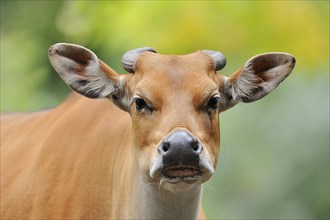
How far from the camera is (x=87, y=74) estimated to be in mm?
8578

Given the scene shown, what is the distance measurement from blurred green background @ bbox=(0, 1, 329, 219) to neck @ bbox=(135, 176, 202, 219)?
599 centimetres

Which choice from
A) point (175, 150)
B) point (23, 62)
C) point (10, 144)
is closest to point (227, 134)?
point (23, 62)

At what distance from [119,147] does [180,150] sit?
5.01 ft

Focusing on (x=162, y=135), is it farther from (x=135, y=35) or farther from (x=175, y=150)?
(x=135, y=35)

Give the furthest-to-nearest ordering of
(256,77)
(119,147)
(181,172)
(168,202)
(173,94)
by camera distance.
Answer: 1. (119,147)
2. (256,77)
3. (168,202)
4. (173,94)
5. (181,172)

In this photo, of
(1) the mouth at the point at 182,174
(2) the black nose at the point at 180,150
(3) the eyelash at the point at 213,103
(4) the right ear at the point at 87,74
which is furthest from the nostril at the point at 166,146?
(4) the right ear at the point at 87,74

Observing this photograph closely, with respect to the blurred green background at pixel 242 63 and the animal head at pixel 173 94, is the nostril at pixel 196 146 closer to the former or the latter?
the animal head at pixel 173 94

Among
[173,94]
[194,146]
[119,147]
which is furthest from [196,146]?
[119,147]

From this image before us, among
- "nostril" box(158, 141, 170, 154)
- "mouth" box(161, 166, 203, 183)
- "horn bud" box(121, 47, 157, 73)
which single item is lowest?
"mouth" box(161, 166, 203, 183)

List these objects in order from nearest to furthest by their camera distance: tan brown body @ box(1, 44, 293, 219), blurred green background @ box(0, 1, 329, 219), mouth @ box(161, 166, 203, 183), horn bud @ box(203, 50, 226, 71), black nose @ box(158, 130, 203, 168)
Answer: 1. black nose @ box(158, 130, 203, 168)
2. mouth @ box(161, 166, 203, 183)
3. tan brown body @ box(1, 44, 293, 219)
4. horn bud @ box(203, 50, 226, 71)
5. blurred green background @ box(0, 1, 329, 219)

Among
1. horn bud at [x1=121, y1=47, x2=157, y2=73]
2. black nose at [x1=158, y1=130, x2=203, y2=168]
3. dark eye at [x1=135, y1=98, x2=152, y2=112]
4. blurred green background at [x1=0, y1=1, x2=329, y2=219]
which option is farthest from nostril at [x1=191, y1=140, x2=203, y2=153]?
blurred green background at [x1=0, y1=1, x2=329, y2=219]

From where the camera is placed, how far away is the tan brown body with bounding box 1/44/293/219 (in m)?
7.95

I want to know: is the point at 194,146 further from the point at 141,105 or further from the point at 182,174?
the point at 141,105

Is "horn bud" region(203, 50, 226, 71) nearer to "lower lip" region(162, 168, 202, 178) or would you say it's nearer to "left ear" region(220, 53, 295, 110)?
"left ear" region(220, 53, 295, 110)
